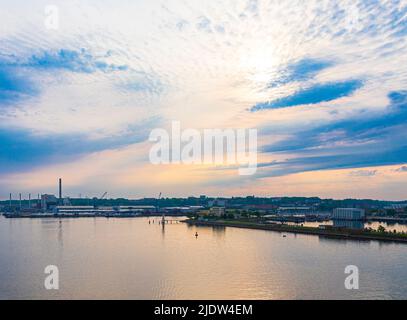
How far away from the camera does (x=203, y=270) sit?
26.7 feet

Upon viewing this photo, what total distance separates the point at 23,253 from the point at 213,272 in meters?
5.40

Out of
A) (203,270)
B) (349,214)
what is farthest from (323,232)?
(203,270)

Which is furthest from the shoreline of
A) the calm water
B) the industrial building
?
the industrial building

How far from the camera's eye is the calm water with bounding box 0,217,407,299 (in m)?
6.38

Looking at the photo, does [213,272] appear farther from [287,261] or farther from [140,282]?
[287,261]

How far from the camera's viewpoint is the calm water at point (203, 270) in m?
6.38

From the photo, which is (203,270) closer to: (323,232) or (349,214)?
(323,232)

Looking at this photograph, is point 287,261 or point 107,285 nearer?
point 107,285

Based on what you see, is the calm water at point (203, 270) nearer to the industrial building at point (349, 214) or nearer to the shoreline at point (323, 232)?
the shoreline at point (323, 232)

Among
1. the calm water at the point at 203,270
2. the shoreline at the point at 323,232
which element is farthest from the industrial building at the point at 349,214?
the calm water at the point at 203,270

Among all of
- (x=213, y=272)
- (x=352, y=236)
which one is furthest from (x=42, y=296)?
(x=352, y=236)

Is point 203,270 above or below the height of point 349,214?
above
